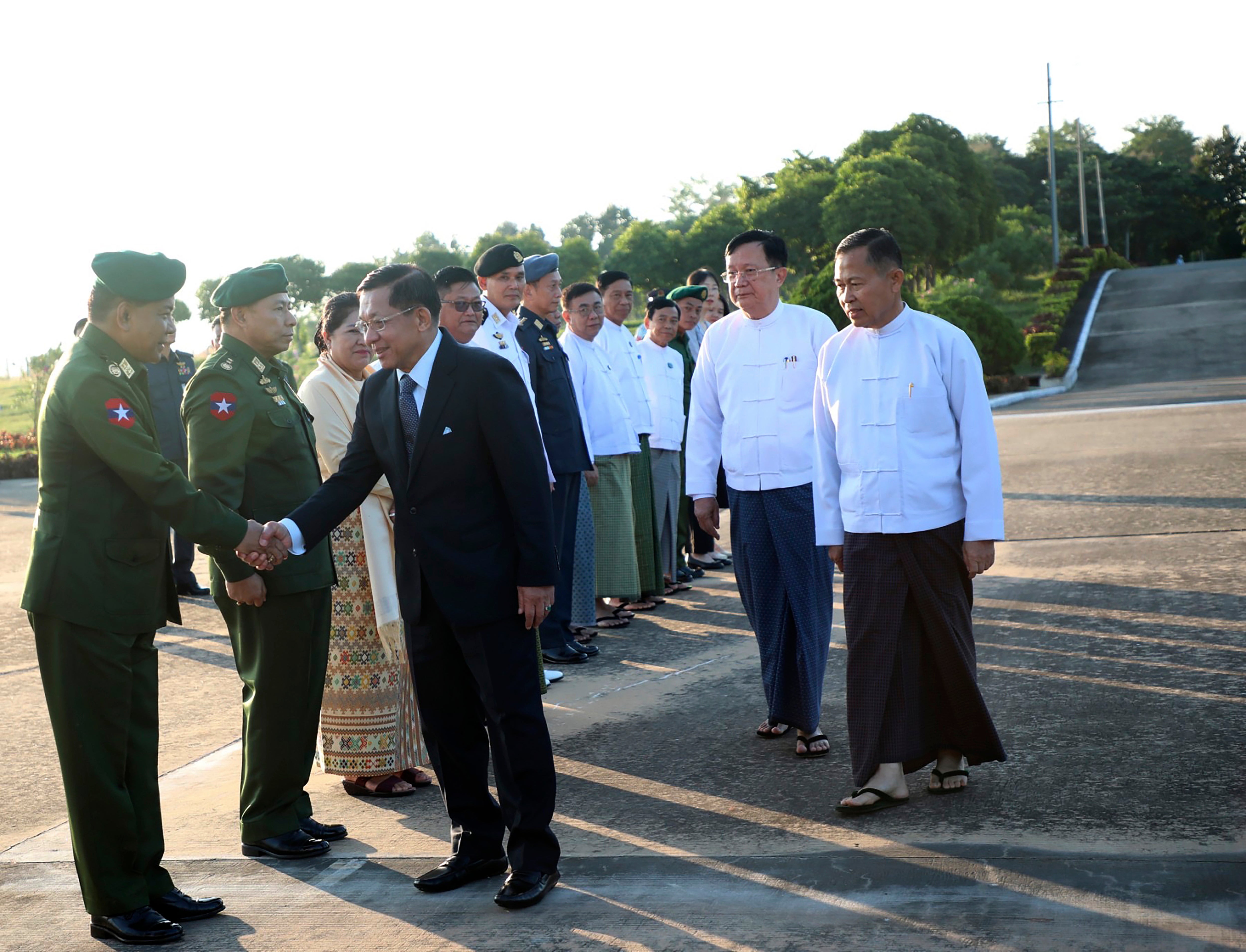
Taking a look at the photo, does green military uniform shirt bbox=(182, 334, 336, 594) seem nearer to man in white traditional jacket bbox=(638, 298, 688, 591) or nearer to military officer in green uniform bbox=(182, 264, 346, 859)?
military officer in green uniform bbox=(182, 264, 346, 859)

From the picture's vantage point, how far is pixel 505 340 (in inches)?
266

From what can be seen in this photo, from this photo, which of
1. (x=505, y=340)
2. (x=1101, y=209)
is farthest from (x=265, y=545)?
(x=1101, y=209)

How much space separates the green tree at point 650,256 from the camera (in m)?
64.0

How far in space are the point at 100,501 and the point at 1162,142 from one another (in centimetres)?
10707

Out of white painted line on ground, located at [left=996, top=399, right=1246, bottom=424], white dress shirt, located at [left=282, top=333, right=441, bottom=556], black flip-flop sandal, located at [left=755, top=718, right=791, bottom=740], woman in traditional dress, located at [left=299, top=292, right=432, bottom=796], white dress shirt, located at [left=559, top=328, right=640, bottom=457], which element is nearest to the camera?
white dress shirt, located at [left=282, top=333, right=441, bottom=556]

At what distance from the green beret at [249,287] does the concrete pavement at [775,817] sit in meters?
2.01

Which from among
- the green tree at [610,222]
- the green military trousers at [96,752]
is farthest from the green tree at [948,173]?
the green tree at [610,222]

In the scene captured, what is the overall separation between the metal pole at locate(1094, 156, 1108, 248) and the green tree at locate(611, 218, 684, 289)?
24483 mm

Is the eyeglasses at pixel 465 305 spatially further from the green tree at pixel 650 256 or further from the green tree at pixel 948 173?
the green tree at pixel 650 256

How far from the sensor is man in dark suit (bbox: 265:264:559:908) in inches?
149

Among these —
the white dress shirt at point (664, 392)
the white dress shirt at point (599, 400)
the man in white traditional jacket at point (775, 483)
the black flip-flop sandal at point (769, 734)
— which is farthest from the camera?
the white dress shirt at point (664, 392)

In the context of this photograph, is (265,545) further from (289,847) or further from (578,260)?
(578,260)

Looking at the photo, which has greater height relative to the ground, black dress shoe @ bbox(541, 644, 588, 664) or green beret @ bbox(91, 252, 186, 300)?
green beret @ bbox(91, 252, 186, 300)

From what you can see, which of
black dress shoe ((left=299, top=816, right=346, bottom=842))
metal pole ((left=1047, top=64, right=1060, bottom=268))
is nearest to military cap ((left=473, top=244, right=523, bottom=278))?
black dress shoe ((left=299, top=816, right=346, bottom=842))
